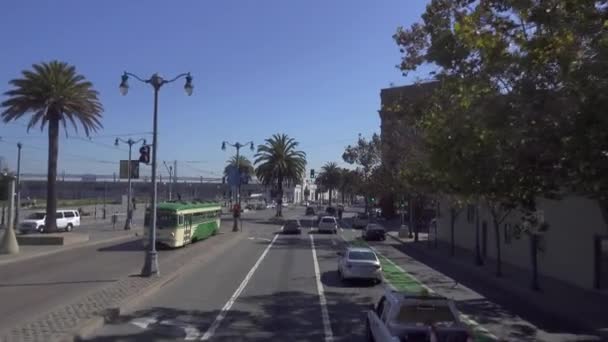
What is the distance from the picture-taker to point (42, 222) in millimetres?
49750

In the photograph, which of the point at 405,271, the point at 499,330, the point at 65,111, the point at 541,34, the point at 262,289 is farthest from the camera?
the point at 65,111

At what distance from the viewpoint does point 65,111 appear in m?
40.7

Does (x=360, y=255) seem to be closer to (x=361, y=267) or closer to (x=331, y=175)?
(x=361, y=267)

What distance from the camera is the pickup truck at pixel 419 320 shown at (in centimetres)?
1004

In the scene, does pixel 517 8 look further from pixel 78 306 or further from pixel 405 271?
pixel 405 271

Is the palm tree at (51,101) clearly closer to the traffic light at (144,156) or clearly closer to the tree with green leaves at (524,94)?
the traffic light at (144,156)

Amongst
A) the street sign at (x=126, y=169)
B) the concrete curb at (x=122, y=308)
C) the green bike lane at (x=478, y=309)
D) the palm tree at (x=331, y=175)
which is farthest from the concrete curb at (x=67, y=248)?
the palm tree at (x=331, y=175)

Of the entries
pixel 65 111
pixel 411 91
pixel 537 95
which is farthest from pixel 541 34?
pixel 65 111

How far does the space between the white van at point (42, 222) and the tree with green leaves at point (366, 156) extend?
28.0 metres

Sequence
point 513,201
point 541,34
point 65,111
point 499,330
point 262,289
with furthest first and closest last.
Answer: point 65,111
point 262,289
point 513,201
point 499,330
point 541,34

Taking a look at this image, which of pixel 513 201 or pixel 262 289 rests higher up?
pixel 513 201

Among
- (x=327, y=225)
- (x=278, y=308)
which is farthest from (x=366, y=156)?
(x=278, y=308)

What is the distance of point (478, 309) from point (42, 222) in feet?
132

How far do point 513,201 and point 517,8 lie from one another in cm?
686
